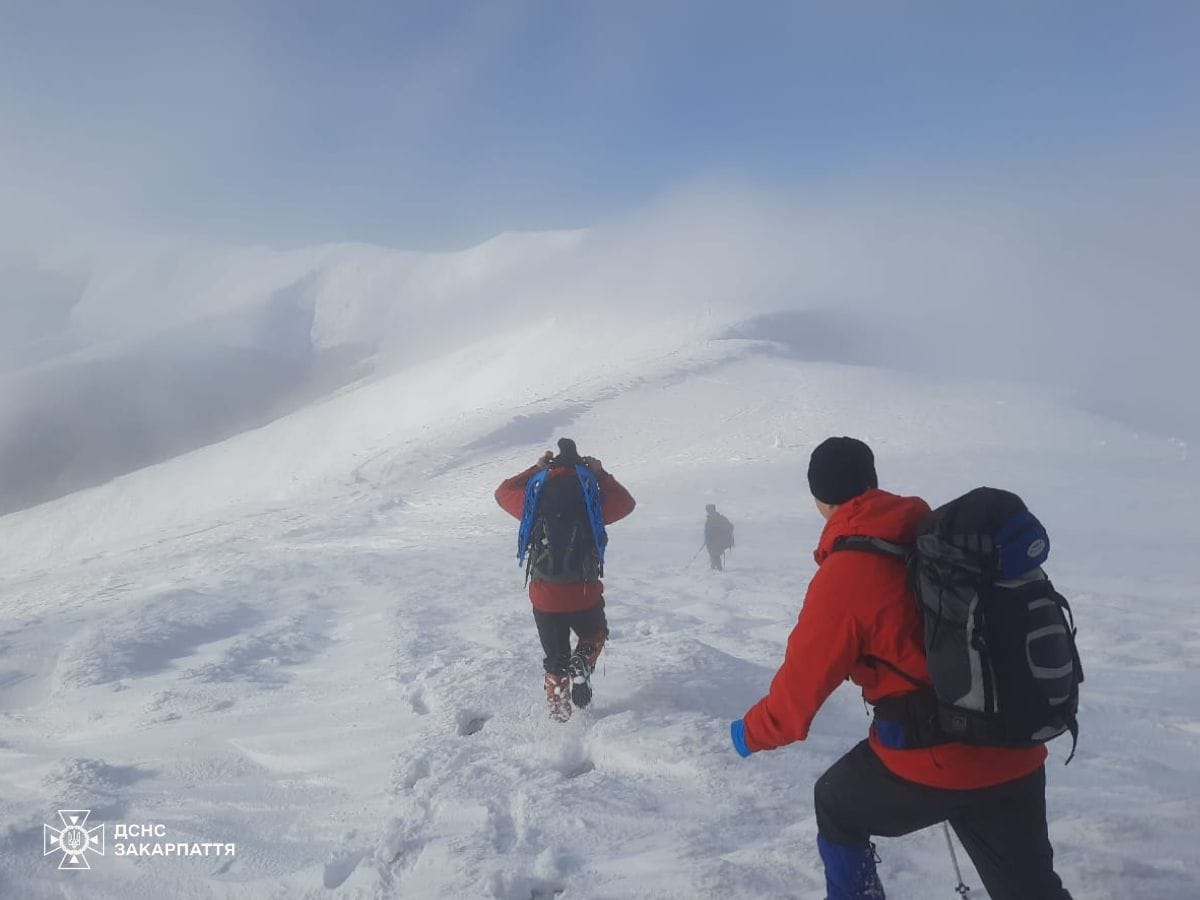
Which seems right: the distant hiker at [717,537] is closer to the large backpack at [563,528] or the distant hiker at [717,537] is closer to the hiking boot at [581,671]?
the hiking boot at [581,671]

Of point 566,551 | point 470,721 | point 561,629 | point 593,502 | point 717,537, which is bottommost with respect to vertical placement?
point 717,537

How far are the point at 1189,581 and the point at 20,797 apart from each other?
1381cm

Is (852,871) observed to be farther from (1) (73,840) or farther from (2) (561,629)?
Answer: (1) (73,840)

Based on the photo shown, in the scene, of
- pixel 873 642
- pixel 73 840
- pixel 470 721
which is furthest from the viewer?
pixel 470 721

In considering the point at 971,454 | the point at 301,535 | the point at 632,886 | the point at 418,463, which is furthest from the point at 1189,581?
the point at 418,463

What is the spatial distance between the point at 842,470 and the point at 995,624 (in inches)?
27.9

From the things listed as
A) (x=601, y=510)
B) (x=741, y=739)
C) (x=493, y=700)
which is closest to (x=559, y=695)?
(x=493, y=700)

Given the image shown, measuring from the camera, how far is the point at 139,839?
4.05 m

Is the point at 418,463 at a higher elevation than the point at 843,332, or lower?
Answer: lower

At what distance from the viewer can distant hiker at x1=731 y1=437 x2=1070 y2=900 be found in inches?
87.7

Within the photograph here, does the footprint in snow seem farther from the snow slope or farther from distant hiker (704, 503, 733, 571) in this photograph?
distant hiker (704, 503, 733, 571)

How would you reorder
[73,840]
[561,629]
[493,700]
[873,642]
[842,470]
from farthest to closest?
[493,700], [561,629], [73,840], [842,470], [873,642]

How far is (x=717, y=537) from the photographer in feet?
40.3

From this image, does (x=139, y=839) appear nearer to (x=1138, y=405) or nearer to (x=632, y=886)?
(x=632, y=886)
